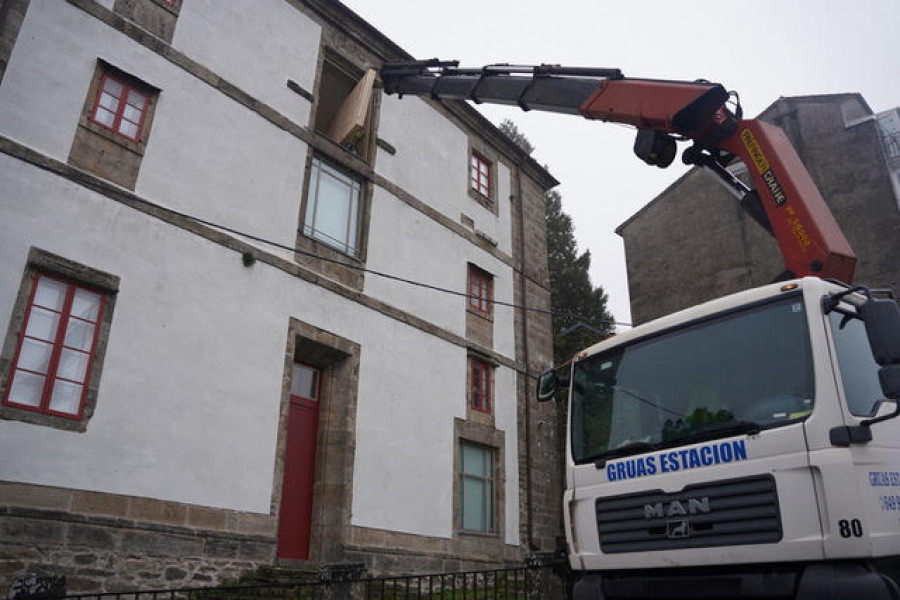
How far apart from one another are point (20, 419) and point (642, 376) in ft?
Result: 23.5

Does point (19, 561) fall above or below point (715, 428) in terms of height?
below

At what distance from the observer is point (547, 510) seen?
51.1 feet

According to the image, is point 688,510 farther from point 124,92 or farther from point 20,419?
point 124,92

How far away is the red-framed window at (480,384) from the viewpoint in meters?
14.9

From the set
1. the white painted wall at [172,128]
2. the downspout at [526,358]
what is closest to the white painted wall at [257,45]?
the white painted wall at [172,128]

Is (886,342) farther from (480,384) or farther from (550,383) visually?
(480,384)

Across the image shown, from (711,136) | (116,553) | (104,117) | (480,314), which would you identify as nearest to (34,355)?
(116,553)

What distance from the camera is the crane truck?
425cm

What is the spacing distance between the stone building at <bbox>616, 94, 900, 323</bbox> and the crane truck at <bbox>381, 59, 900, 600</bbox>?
37.9 ft

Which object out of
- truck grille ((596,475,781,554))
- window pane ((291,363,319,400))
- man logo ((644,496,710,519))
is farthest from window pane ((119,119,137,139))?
man logo ((644,496,710,519))

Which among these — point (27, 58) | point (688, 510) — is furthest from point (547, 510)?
point (27, 58)

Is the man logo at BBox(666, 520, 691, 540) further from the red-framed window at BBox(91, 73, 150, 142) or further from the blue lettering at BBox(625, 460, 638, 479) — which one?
the red-framed window at BBox(91, 73, 150, 142)

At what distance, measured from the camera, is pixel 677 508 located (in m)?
4.95

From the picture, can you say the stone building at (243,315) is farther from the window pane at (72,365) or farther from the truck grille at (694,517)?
the truck grille at (694,517)
